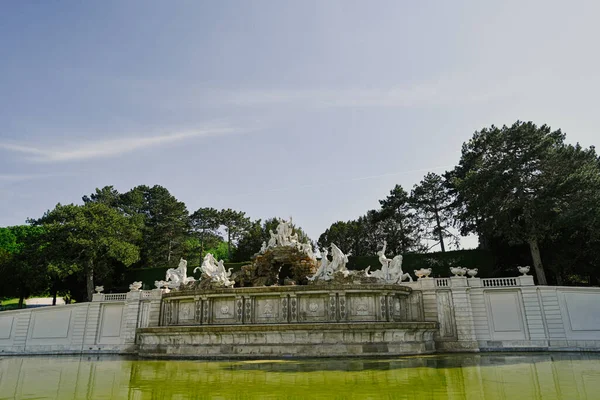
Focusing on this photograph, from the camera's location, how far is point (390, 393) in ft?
30.4

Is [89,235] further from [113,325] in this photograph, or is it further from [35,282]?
[113,325]

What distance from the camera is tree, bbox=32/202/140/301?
37.9 m

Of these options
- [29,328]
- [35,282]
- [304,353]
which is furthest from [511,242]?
[35,282]

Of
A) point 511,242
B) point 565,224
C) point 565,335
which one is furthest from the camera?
point 511,242

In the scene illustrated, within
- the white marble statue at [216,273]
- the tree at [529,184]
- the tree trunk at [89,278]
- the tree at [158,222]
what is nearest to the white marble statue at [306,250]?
the white marble statue at [216,273]

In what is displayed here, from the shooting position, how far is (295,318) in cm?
2211

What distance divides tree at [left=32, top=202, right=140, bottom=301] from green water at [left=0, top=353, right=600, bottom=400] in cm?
2554

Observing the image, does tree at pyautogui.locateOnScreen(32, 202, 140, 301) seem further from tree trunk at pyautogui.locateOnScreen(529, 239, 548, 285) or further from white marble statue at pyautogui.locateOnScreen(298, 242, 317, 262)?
tree trunk at pyautogui.locateOnScreen(529, 239, 548, 285)

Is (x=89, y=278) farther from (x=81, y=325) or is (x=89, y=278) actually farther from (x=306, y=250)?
(x=306, y=250)

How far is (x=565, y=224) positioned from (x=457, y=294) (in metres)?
10.0

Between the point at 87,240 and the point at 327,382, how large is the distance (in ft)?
113

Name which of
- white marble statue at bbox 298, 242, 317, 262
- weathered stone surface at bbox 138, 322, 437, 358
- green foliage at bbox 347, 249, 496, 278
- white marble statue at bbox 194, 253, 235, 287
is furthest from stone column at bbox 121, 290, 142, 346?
green foliage at bbox 347, 249, 496, 278

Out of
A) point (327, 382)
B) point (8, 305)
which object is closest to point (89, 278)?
point (8, 305)

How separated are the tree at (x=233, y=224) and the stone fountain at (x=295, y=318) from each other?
33022 mm
